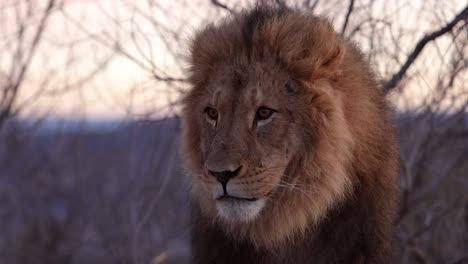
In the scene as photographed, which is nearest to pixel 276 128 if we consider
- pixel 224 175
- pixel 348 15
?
pixel 224 175

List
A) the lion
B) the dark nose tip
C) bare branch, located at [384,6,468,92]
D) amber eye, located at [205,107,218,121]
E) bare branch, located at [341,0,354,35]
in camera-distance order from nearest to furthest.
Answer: the dark nose tip → the lion → amber eye, located at [205,107,218,121] → bare branch, located at [384,6,468,92] → bare branch, located at [341,0,354,35]

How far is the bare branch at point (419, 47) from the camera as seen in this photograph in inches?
214

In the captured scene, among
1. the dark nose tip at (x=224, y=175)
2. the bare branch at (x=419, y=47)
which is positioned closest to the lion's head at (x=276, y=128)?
the dark nose tip at (x=224, y=175)

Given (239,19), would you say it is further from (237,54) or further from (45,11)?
(45,11)

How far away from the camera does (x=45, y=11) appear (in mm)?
6512

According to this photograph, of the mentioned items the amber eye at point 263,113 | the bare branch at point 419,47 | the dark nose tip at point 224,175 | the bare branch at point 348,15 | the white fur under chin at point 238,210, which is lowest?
the white fur under chin at point 238,210

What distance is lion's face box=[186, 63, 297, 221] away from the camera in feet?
13.8

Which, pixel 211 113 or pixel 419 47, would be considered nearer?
pixel 211 113

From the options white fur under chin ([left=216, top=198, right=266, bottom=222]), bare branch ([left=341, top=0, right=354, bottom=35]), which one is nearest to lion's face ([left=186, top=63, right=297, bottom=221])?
white fur under chin ([left=216, top=198, right=266, bottom=222])

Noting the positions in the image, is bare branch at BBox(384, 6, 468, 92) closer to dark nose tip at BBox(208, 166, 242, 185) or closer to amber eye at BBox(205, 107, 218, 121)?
amber eye at BBox(205, 107, 218, 121)

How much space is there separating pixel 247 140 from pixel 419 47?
1.86 metres

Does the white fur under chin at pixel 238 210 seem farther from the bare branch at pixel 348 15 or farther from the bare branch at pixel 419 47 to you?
the bare branch at pixel 348 15

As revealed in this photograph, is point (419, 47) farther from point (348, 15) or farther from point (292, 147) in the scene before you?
point (292, 147)

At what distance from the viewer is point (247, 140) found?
14.0 feet
